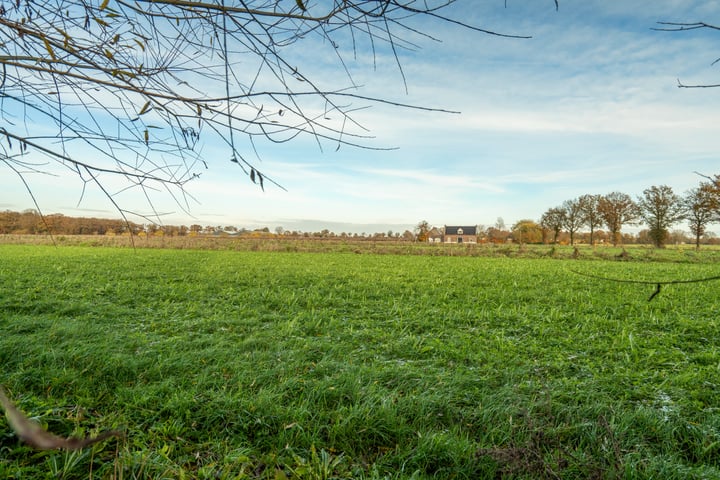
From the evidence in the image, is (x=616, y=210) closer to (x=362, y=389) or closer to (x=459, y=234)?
(x=459, y=234)

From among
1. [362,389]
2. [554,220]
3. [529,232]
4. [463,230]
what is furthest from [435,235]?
[362,389]

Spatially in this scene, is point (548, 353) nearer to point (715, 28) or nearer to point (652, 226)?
point (715, 28)

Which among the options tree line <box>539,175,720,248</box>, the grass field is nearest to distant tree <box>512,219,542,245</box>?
tree line <box>539,175,720,248</box>

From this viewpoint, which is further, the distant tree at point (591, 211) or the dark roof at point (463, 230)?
the dark roof at point (463, 230)

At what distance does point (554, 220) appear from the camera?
59656 millimetres

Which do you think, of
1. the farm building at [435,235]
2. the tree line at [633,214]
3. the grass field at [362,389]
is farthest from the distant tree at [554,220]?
the grass field at [362,389]

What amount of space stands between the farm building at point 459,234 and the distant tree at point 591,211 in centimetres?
2730

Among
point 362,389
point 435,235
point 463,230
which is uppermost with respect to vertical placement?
point 463,230

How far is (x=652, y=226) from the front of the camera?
45.8 meters

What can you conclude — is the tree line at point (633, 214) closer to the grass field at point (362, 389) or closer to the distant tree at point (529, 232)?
the distant tree at point (529, 232)

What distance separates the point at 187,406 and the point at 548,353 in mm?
4261

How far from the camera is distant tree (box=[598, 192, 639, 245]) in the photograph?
50.5 meters

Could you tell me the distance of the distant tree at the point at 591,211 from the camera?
5291 cm

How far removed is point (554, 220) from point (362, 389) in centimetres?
6398
